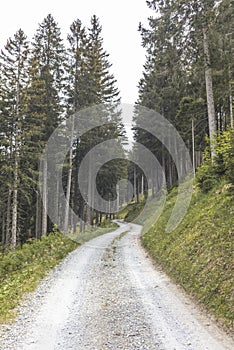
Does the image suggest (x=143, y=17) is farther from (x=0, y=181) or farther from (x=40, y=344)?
(x=40, y=344)

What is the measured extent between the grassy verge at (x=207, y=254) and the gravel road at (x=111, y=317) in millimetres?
373

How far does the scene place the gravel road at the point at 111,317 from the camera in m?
5.34

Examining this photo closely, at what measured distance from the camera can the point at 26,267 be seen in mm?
12812

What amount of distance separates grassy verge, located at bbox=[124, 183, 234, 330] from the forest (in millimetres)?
1564

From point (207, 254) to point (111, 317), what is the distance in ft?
11.8

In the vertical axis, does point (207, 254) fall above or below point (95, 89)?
below

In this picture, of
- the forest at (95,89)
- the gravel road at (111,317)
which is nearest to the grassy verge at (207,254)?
the gravel road at (111,317)

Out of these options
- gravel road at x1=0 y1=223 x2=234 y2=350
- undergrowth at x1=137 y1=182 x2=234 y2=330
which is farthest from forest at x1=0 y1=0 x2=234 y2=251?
gravel road at x1=0 y1=223 x2=234 y2=350

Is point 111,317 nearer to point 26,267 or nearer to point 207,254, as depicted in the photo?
point 207,254

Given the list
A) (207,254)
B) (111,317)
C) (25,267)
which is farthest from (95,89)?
(111,317)

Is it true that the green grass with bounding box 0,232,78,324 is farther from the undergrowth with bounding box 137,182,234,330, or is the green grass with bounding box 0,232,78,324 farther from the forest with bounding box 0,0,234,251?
the undergrowth with bounding box 137,182,234,330

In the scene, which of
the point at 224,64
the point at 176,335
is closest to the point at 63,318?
the point at 176,335

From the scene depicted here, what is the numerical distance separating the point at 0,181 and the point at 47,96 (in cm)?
868

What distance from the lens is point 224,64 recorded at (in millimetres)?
14836
